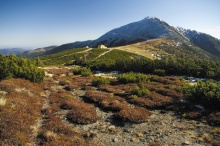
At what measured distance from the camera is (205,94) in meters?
15.9

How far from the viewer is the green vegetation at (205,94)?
15.3 m

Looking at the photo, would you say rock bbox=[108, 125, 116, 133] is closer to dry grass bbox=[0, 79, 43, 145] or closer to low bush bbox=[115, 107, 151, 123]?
low bush bbox=[115, 107, 151, 123]

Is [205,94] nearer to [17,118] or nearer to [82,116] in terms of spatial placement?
[82,116]

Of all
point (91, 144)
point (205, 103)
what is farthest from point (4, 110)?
point (205, 103)

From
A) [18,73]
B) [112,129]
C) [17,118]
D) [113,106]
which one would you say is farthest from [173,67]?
[17,118]

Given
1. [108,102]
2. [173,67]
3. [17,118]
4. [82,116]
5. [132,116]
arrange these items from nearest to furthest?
[17,118] → [82,116] → [132,116] → [108,102] → [173,67]

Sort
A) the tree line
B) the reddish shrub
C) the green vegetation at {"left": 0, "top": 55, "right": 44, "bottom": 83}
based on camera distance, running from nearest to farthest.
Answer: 1. the reddish shrub
2. the green vegetation at {"left": 0, "top": 55, "right": 44, "bottom": 83}
3. the tree line

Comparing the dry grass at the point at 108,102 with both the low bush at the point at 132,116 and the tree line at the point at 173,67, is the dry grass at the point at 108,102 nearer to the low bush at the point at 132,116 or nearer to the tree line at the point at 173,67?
the low bush at the point at 132,116

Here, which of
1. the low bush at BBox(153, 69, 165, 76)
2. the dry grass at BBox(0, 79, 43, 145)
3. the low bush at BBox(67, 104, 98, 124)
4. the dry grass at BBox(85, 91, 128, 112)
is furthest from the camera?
the low bush at BBox(153, 69, 165, 76)

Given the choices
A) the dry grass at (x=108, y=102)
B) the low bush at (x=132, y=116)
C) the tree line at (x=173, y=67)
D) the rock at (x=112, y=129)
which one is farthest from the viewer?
the tree line at (x=173, y=67)

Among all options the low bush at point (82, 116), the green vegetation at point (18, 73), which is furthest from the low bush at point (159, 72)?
the low bush at point (82, 116)

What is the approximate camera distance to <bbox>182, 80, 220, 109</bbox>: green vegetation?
50.1ft

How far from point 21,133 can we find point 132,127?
639 centimetres

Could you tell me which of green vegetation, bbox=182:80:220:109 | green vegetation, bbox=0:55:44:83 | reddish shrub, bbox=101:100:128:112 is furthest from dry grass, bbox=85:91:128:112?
green vegetation, bbox=0:55:44:83
